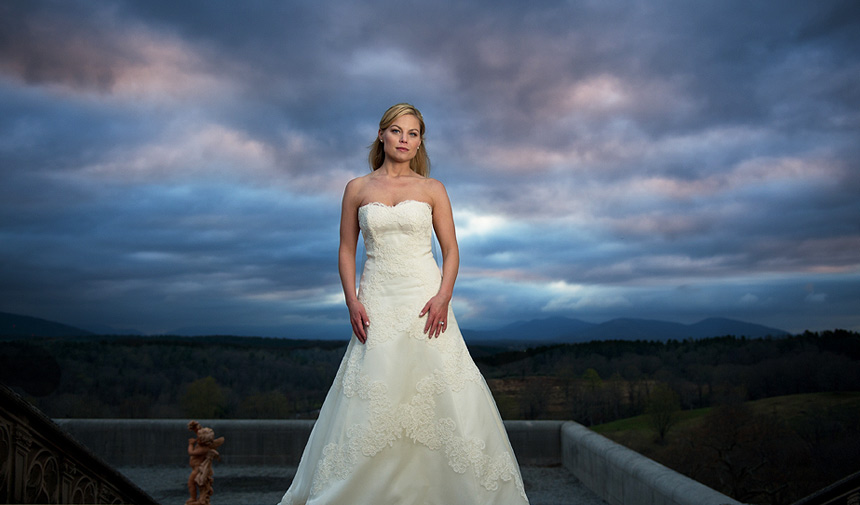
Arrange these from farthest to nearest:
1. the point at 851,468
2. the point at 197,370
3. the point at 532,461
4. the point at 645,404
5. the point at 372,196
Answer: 1. the point at 197,370
2. the point at 645,404
3. the point at 532,461
4. the point at 851,468
5. the point at 372,196

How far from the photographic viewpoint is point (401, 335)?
3.19 metres

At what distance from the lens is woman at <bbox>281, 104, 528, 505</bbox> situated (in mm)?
2975

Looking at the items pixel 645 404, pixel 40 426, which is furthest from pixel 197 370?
pixel 40 426

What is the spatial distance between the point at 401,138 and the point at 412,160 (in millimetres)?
268

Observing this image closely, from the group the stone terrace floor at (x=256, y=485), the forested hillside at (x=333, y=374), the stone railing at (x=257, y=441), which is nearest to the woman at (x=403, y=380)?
the stone terrace floor at (x=256, y=485)

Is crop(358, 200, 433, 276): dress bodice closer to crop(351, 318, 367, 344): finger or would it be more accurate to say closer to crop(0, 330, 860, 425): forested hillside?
crop(351, 318, 367, 344): finger

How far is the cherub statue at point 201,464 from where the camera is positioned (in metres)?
3.22

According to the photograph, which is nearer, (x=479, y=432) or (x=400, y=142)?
(x=479, y=432)

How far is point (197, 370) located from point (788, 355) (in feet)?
38.7

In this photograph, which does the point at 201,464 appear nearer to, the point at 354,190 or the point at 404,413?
the point at 404,413

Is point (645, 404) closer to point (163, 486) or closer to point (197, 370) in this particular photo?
point (163, 486)

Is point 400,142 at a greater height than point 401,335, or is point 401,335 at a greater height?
point 400,142

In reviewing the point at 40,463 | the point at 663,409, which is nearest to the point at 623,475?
the point at 40,463

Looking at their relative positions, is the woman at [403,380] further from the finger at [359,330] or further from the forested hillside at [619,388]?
the forested hillside at [619,388]
